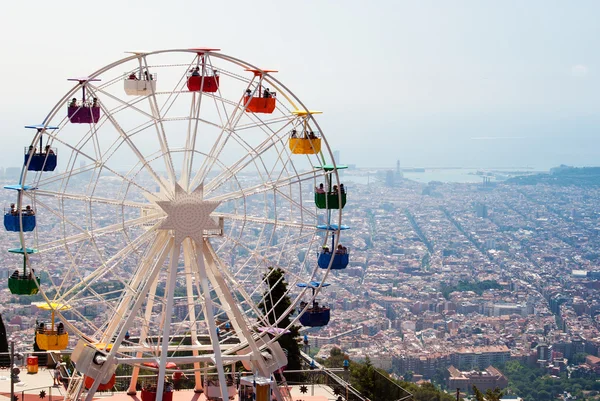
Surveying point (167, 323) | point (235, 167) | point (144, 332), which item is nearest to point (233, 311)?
point (167, 323)

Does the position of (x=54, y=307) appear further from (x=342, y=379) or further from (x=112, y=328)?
(x=342, y=379)

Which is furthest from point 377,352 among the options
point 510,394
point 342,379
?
point 342,379

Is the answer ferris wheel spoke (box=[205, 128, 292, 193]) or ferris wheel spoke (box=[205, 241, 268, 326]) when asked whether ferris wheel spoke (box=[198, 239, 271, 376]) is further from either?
ferris wheel spoke (box=[205, 128, 292, 193])

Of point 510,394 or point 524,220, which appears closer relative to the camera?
point 510,394

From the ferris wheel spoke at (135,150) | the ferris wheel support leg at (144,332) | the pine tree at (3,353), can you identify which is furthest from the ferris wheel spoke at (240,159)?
the pine tree at (3,353)

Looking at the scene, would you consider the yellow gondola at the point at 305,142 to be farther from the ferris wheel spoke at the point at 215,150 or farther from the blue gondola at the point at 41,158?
the blue gondola at the point at 41,158

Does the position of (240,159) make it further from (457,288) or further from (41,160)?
(457,288)

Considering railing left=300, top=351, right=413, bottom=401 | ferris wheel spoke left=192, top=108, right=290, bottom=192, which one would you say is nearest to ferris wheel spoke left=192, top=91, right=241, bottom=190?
ferris wheel spoke left=192, top=108, right=290, bottom=192

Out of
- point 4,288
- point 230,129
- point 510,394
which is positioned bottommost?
point 510,394
